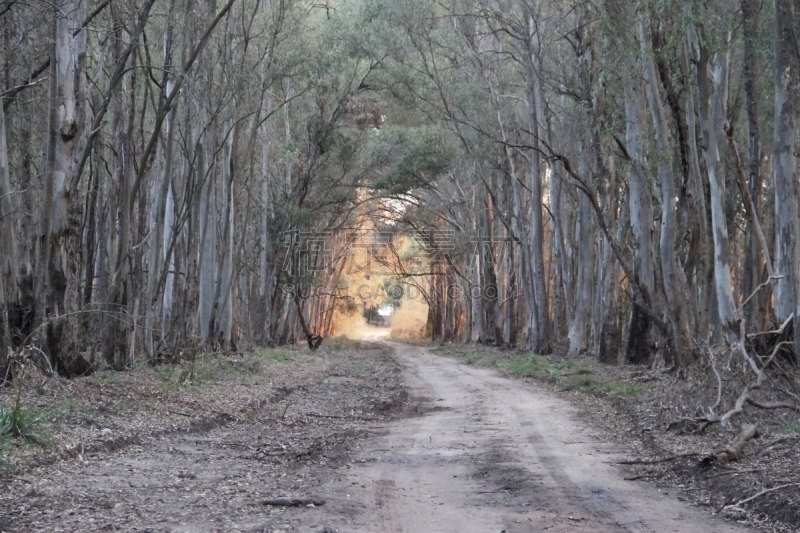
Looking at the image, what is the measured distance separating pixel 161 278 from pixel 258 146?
1547 cm

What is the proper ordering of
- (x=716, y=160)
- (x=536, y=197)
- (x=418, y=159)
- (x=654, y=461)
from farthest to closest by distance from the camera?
(x=418, y=159) → (x=536, y=197) → (x=716, y=160) → (x=654, y=461)

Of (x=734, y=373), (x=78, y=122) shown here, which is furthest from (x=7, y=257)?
(x=734, y=373)

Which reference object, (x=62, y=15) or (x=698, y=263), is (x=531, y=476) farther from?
(x=698, y=263)

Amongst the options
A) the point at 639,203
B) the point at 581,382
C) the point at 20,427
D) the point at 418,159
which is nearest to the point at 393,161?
the point at 418,159

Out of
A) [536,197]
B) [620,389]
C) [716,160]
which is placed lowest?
[620,389]

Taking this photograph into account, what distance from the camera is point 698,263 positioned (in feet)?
67.5

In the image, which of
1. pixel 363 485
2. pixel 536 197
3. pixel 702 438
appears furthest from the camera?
pixel 536 197

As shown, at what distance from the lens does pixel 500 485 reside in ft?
23.0

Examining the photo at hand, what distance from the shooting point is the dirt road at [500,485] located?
5684 mm

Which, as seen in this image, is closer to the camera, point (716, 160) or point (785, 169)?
point (785, 169)

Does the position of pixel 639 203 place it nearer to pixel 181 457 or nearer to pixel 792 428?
pixel 792 428

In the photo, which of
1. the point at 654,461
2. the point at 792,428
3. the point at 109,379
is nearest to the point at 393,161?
the point at 109,379

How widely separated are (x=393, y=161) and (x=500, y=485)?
30.3m

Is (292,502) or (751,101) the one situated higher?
(751,101)
